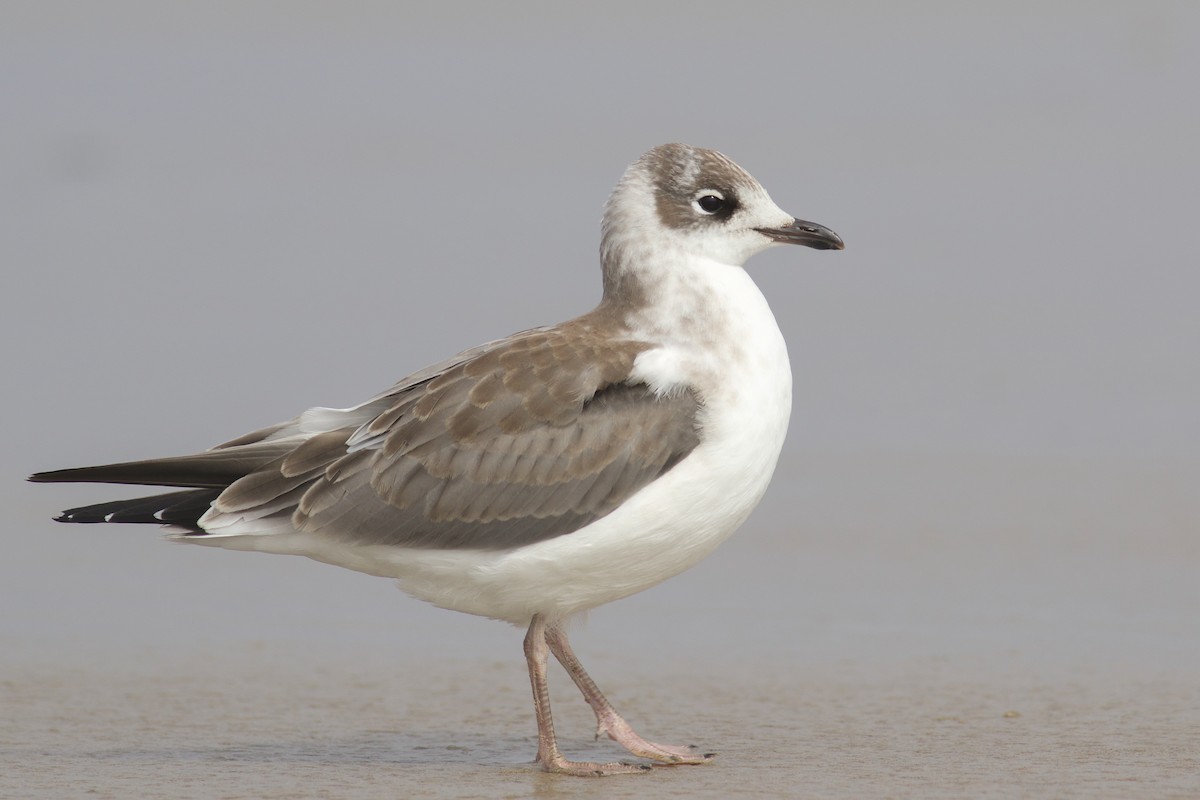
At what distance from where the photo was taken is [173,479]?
7.34 metres

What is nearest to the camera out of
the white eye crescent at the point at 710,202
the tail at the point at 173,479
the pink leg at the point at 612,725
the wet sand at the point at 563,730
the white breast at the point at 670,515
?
the wet sand at the point at 563,730

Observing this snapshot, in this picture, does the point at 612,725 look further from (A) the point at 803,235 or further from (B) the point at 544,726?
(A) the point at 803,235

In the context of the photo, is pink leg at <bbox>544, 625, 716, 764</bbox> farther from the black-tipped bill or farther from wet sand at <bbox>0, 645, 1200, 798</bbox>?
the black-tipped bill

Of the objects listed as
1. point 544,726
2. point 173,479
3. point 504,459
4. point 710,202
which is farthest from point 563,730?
point 710,202

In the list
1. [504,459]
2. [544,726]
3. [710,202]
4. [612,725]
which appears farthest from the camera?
[710,202]

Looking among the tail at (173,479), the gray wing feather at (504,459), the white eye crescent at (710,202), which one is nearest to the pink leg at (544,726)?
the gray wing feather at (504,459)

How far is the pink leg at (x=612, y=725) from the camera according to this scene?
706 centimetres

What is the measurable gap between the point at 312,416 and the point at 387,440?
1.67ft

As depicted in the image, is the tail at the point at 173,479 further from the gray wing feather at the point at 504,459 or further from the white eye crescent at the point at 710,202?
the white eye crescent at the point at 710,202

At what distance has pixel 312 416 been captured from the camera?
7.57m

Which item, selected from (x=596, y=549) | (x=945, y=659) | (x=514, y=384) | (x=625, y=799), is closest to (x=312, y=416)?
(x=514, y=384)

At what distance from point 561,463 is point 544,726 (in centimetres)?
99

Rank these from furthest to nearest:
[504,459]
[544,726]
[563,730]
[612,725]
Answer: [563,730] < [612,725] < [504,459] < [544,726]

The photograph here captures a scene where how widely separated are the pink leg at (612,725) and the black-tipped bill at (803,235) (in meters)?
1.83
